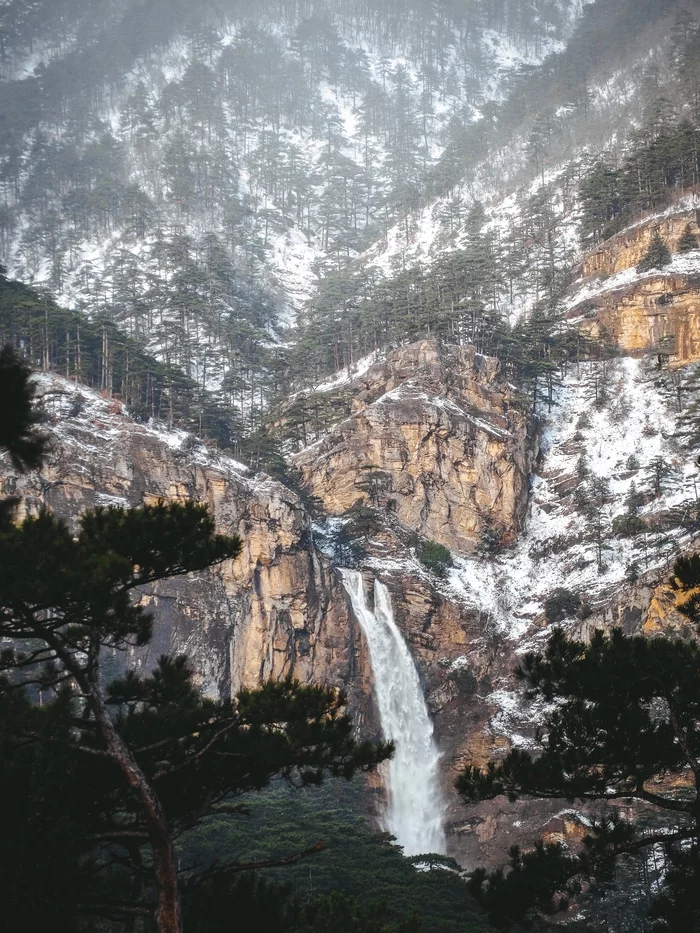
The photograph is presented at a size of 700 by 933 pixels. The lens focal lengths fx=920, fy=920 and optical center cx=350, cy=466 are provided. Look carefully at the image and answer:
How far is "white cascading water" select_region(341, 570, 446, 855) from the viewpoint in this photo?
43781 mm

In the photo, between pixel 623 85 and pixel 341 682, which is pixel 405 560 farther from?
pixel 623 85

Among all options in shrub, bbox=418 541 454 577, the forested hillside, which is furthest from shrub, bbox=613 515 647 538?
the forested hillside

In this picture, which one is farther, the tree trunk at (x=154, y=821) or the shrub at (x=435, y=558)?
the shrub at (x=435, y=558)

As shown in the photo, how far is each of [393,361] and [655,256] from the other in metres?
21.7

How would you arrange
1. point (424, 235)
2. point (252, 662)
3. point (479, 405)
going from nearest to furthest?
point (252, 662) < point (479, 405) < point (424, 235)

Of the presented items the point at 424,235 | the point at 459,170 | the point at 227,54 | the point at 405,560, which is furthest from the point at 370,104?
the point at 405,560

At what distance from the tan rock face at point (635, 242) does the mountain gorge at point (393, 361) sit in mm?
277

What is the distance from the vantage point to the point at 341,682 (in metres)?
48.1

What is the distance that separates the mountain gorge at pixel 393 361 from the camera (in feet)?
158

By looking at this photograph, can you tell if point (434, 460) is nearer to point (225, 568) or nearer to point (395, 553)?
point (395, 553)

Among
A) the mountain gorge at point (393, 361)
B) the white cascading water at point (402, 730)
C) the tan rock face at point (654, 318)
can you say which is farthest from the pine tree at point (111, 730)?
the tan rock face at point (654, 318)

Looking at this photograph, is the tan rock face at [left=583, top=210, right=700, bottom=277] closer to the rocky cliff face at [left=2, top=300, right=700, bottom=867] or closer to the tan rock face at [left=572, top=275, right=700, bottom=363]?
the tan rock face at [left=572, top=275, right=700, bottom=363]

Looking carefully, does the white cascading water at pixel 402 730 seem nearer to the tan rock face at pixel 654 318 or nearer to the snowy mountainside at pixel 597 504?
the snowy mountainside at pixel 597 504

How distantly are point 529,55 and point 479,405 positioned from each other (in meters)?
125
